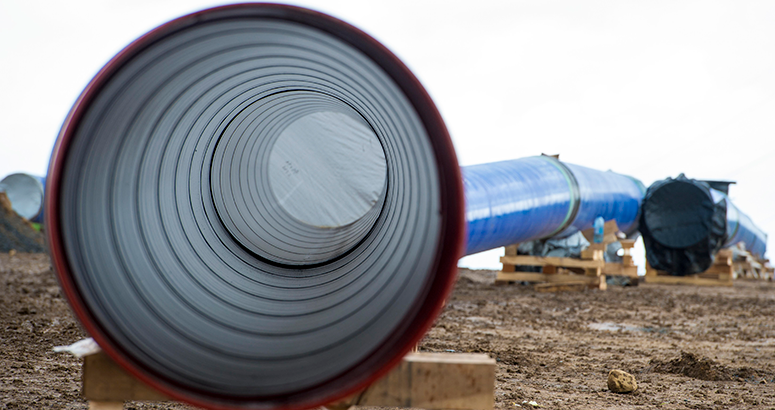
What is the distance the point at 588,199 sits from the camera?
8.16 m

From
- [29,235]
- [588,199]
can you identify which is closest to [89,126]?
[588,199]

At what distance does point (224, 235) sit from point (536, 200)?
494 centimetres

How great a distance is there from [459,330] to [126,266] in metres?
3.63

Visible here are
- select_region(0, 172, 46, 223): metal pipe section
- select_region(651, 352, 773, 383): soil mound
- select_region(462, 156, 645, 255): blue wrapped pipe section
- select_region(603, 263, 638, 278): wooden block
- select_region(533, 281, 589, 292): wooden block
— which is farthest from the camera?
select_region(0, 172, 46, 223): metal pipe section

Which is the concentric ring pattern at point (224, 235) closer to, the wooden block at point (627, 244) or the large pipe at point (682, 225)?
the wooden block at point (627, 244)

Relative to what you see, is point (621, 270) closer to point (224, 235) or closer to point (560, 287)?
point (560, 287)

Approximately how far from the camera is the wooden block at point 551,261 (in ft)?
28.4

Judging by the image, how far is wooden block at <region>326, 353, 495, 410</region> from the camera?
1.83 metres

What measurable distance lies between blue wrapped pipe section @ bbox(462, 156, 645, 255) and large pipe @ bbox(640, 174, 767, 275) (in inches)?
15.4

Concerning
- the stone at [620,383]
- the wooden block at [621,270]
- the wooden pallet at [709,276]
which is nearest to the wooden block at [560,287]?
the wooden block at [621,270]

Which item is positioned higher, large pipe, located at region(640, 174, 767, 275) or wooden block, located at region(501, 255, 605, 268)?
large pipe, located at region(640, 174, 767, 275)

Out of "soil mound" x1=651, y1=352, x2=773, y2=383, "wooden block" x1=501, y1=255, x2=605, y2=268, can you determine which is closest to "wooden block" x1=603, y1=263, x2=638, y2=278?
"wooden block" x1=501, y1=255, x2=605, y2=268

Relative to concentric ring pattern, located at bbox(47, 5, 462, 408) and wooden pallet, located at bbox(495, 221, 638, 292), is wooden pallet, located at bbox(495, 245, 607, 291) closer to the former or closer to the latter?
wooden pallet, located at bbox(495, 221, 638, 292)

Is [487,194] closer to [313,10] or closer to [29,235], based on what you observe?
[313,10]
